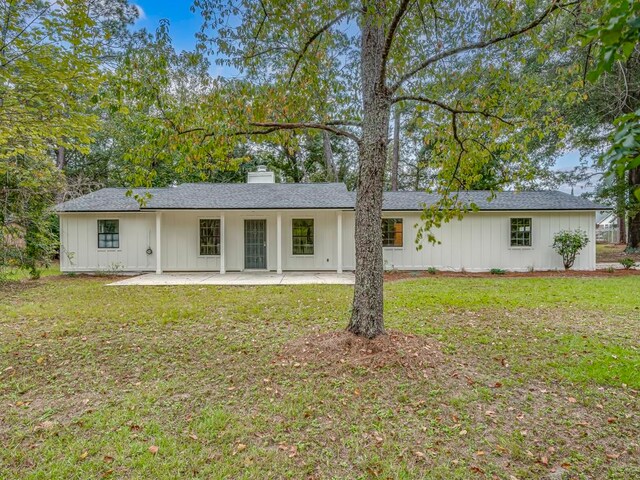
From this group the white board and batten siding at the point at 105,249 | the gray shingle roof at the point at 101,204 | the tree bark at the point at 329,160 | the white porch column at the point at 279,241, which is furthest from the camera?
the tree bark at the point at 329,160

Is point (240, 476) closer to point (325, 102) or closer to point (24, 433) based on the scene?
point (24, 433)

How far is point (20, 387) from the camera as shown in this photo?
355cm

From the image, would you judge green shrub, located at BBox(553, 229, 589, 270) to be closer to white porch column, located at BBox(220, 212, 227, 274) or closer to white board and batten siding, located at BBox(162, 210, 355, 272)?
white board and batten siding, located at BBox(162, 210, 355, 272)

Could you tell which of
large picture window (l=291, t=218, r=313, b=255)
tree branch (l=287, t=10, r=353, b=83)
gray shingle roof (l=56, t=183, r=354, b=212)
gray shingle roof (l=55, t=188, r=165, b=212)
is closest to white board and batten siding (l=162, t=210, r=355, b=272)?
large picture window (l=291, t=218, r=313, b=255)

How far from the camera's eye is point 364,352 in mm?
4148

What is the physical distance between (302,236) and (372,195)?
8614 millimetres

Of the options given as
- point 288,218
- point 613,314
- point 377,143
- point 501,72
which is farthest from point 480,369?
point 288,218

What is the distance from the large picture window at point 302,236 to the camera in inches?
498

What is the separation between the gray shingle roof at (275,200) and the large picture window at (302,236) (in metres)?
0.87

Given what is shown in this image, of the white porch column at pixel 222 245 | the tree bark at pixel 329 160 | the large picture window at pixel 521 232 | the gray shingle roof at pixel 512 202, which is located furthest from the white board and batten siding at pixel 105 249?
the large picture window at pixel 521 232

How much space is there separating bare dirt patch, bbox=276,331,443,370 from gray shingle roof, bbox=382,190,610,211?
837cm

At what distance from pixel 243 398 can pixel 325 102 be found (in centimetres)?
434

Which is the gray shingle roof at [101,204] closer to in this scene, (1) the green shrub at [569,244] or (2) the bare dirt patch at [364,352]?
(2) the bare dirt patch at [364,352]

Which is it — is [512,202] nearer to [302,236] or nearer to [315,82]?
[302,236]
